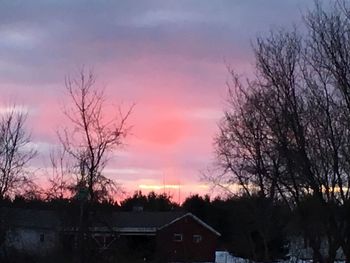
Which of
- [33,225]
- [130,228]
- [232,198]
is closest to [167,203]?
[130,228]

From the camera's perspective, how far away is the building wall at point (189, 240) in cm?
6388

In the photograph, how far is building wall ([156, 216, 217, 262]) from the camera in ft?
210

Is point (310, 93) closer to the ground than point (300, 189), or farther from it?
farther from it

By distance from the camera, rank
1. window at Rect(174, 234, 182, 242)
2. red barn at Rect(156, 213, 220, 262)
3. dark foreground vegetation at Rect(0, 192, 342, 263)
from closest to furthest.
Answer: dark foreground vegetation at Rect(0, 192, 342, 263) → red barn at Rect(156, 213, 220, 262) → window at Rect(174, 234, 182, 242)

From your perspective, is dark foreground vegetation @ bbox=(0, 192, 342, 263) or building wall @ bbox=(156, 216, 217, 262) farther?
building wall @ bbox=(156, 216, 217, 262)

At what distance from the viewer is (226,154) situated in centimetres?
3619

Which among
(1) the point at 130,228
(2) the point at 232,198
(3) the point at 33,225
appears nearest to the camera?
(2) the point at 232,198

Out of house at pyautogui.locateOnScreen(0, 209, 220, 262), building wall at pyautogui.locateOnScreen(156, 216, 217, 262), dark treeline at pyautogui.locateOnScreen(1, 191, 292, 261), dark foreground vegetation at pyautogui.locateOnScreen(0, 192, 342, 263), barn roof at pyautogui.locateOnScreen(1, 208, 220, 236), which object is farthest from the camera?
building wall at pyautogui.locateOnScreen(156, 216, 217, 262)

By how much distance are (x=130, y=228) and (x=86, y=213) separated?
89.0ft

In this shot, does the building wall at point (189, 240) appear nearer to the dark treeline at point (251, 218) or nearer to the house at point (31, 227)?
the dark treeline at point (251, 218)

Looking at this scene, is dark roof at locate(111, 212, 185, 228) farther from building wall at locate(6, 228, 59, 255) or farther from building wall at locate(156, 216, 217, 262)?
building wall at locate(6, 228, 59, 255)

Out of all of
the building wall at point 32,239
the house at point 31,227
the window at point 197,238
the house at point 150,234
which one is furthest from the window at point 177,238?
the house at point 31,227

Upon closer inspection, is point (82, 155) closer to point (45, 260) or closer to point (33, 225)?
point (45, 260)

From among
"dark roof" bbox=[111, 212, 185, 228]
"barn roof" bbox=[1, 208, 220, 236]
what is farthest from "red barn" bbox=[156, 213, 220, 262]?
"dark roof" bbox=[111, 212, 185, 228]
